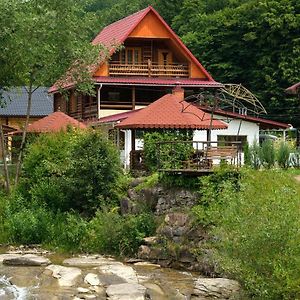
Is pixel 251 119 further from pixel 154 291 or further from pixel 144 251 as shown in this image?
pixel 154 291

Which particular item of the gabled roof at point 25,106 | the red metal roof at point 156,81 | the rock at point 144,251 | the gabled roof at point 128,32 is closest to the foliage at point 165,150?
the rock at point 144,251

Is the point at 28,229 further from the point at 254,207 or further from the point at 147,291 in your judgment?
the point at 254,207

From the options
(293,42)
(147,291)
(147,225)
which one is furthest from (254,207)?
(293,42)

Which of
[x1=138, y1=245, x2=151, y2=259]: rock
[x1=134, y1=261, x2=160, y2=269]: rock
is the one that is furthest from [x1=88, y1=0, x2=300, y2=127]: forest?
[x1=134, y1=261, x2=160, y2=269]: rock

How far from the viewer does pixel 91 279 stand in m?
18.9

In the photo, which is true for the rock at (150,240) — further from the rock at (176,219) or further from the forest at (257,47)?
the forest at (257,47)

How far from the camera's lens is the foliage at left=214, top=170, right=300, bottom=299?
1436 cm

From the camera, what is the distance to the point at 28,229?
80.9 feet

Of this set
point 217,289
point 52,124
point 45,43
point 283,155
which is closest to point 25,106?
point 52,124

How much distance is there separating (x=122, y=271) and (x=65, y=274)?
1.52 metres

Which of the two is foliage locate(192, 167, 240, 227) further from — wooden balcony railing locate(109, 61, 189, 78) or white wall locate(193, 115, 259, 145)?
wooden balcony railing locate(109, 61, 189, 78)

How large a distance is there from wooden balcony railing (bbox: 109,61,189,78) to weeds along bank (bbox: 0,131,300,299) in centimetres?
972

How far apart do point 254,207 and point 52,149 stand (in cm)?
1329

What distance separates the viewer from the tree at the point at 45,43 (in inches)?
1054
